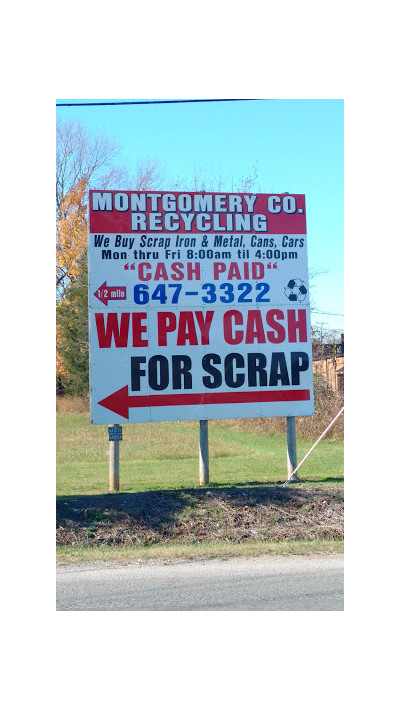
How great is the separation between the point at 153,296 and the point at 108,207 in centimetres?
143

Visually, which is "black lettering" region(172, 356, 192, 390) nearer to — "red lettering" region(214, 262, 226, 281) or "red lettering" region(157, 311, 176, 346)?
"red lettering" region(157, 311, 176, 346)

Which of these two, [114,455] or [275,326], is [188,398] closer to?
[114,455]

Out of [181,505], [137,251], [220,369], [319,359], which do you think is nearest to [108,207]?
[137,251]

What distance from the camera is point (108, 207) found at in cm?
970

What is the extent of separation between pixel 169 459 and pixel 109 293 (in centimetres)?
413

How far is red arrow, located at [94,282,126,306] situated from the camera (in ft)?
31.7

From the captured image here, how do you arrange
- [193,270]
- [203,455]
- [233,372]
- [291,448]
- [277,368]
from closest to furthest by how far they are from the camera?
1. [193,270]
2. [233,372]
3. [277,368]
4. [203,455]
5. [291,448]

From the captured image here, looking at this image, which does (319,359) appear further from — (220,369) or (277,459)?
(220,369)

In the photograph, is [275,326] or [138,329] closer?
[138,329]

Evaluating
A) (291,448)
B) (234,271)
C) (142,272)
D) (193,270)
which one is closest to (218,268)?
(234,271)

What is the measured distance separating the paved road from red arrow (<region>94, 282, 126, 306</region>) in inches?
162

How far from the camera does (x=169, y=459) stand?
41.3 ft

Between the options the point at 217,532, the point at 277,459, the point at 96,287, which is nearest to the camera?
the point at 217,532

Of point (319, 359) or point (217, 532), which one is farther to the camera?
point (319, 359)
